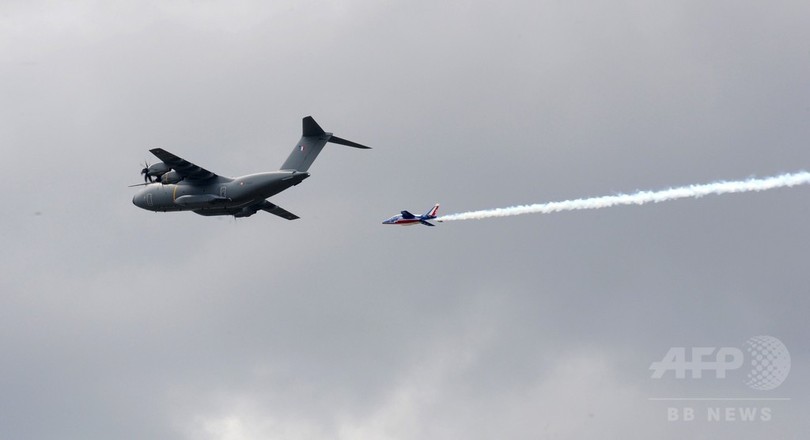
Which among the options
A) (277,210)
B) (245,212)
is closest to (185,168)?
(245,212)

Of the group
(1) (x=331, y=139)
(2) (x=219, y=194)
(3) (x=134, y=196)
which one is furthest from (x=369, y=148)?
(3) (x=134, y=196)

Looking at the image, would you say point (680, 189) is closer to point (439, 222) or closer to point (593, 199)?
point (593, 199)

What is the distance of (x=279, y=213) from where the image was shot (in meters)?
109

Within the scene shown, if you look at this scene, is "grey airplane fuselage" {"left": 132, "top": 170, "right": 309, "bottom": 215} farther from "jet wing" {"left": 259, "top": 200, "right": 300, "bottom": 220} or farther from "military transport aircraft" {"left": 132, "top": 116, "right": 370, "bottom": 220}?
"jet wing" {"left": 259, "top": 200, "right": 300, "bottom": 220}

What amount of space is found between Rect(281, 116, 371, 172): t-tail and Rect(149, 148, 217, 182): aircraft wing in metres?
4.87

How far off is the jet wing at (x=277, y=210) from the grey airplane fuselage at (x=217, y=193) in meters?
3.28

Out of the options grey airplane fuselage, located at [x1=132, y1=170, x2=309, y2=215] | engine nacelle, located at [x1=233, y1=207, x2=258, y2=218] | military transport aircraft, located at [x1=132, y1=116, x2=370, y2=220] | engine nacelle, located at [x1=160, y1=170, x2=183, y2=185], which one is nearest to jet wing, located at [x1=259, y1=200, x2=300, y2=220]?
engine nacelle, located at [x1=233, y1=207, x2=258, y2=218]

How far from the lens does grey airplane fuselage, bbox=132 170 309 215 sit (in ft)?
316

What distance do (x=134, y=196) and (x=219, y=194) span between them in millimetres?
8245

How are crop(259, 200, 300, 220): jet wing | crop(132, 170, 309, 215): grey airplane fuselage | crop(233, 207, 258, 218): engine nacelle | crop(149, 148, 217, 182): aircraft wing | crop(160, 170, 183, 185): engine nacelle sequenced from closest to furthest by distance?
crop(132, 170, 309, 215): grey airplane fuselage
crop(149, 148, 217, 182): aircraft wing
crop(160, 170, 183, 185): engine nacelle
crop(233, 207, 258, 218): engine nacelle
crop(259, 200, 300, 220): jet wing

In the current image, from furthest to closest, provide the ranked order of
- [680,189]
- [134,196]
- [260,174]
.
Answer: [134,196] < [260,174] < [680,189]

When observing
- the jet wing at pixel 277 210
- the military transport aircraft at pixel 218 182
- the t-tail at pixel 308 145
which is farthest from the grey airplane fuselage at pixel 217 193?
the jet wing at pixel 277 210

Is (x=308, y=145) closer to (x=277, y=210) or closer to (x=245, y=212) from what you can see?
(x=245, y=212)

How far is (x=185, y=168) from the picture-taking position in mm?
98750
